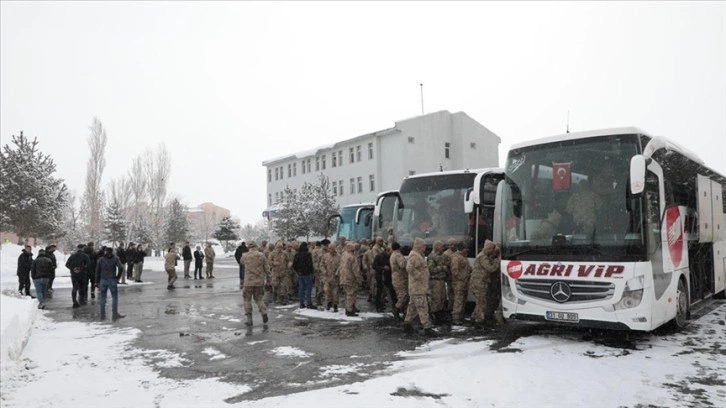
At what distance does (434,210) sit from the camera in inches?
500

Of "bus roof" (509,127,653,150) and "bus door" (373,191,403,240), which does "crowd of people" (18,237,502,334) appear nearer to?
"bus door" (373,191,403,240)

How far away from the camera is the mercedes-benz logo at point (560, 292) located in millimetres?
8344

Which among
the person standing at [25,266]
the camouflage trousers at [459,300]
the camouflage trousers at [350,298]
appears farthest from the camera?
the person standing at [25,266]

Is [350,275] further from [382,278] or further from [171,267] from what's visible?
[171,267]

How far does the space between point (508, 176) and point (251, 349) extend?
5.49m

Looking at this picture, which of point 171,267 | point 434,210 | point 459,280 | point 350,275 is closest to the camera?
point 459,280

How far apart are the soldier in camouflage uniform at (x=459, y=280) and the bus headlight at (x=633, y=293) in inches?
140

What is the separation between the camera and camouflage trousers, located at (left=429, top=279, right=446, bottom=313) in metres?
11.3

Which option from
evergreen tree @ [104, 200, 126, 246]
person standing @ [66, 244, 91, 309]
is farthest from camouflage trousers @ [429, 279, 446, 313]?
evergreen tree @ [104, 200, 126, 246]

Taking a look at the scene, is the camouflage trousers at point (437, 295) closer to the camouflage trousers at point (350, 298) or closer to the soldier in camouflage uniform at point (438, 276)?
the soldier in camouflage uniform at point (438, 276)

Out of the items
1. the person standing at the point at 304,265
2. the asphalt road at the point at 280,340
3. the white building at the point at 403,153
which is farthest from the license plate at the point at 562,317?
the white building at the point at 403,153

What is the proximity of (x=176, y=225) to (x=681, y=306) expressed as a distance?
51.5 m

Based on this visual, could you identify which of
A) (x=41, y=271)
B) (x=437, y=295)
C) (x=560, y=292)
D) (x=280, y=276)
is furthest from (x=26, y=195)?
(x=560, y=292)

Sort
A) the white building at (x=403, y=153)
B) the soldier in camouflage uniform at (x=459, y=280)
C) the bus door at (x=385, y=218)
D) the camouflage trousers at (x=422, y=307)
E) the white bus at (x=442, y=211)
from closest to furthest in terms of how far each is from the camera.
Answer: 1. the camouflage trousers at (x=422, y=307)
2. the soldier in camouflage uniform at (x=459, y=280)
3. the white bus at (x=442, y=211)
4. the bus door at (x=385, y=218)
5. the white building at (x=403, y=153)
